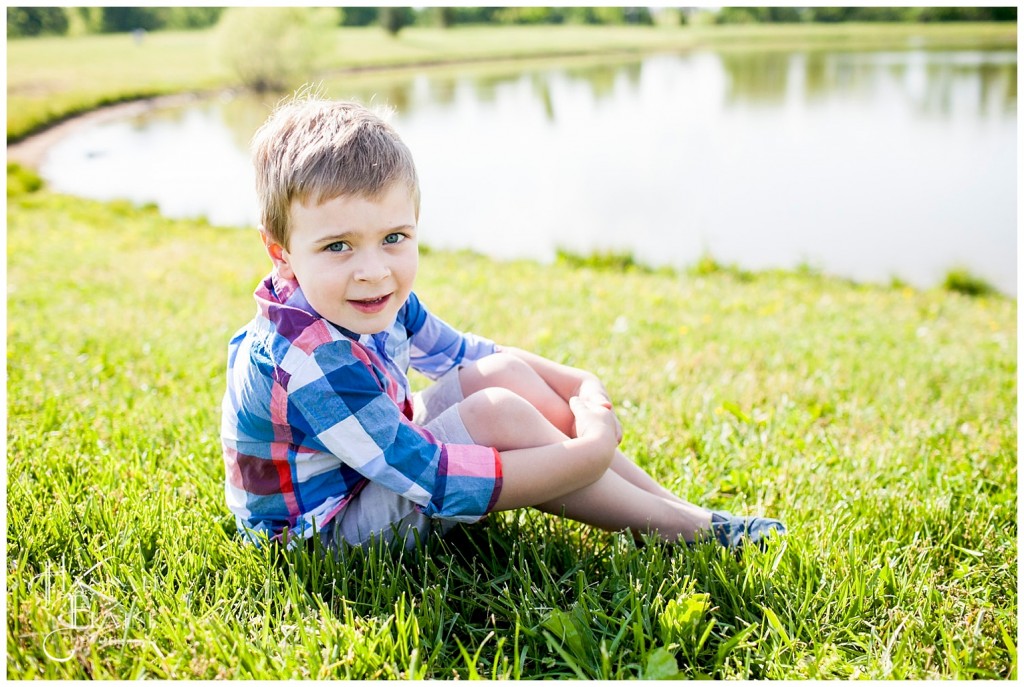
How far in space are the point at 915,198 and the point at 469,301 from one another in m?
7.38

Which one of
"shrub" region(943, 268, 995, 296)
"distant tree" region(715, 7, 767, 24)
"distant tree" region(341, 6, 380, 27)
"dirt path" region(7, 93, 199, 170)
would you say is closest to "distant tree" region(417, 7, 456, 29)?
"distant tree" region(341, 6, 380, 27)

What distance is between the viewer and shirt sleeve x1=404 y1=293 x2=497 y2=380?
205 centimetres

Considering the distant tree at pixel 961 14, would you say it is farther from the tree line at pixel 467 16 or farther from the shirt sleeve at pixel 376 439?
the shirt sleeve at pixel 376 439

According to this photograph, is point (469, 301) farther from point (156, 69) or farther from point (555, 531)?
point (156, 69)

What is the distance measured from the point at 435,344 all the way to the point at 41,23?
20218mm

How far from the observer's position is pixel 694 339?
386 centimetres

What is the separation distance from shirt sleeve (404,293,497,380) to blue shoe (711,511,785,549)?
73cm

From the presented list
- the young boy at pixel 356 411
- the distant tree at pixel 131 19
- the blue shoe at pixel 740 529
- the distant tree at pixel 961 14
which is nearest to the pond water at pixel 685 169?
the young boy at pixel 356 411

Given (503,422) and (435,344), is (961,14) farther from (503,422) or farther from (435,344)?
(503,422)

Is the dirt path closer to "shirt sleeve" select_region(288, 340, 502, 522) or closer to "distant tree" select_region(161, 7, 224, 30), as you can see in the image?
"distant tree" select_region(161, 7, 224, 30)

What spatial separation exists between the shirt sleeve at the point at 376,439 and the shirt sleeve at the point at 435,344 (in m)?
0.40

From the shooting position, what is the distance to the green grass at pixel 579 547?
60.9 inches

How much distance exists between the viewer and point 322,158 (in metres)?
1.56

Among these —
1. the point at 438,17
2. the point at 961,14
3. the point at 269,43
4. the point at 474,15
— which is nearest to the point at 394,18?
the point at 438,17
